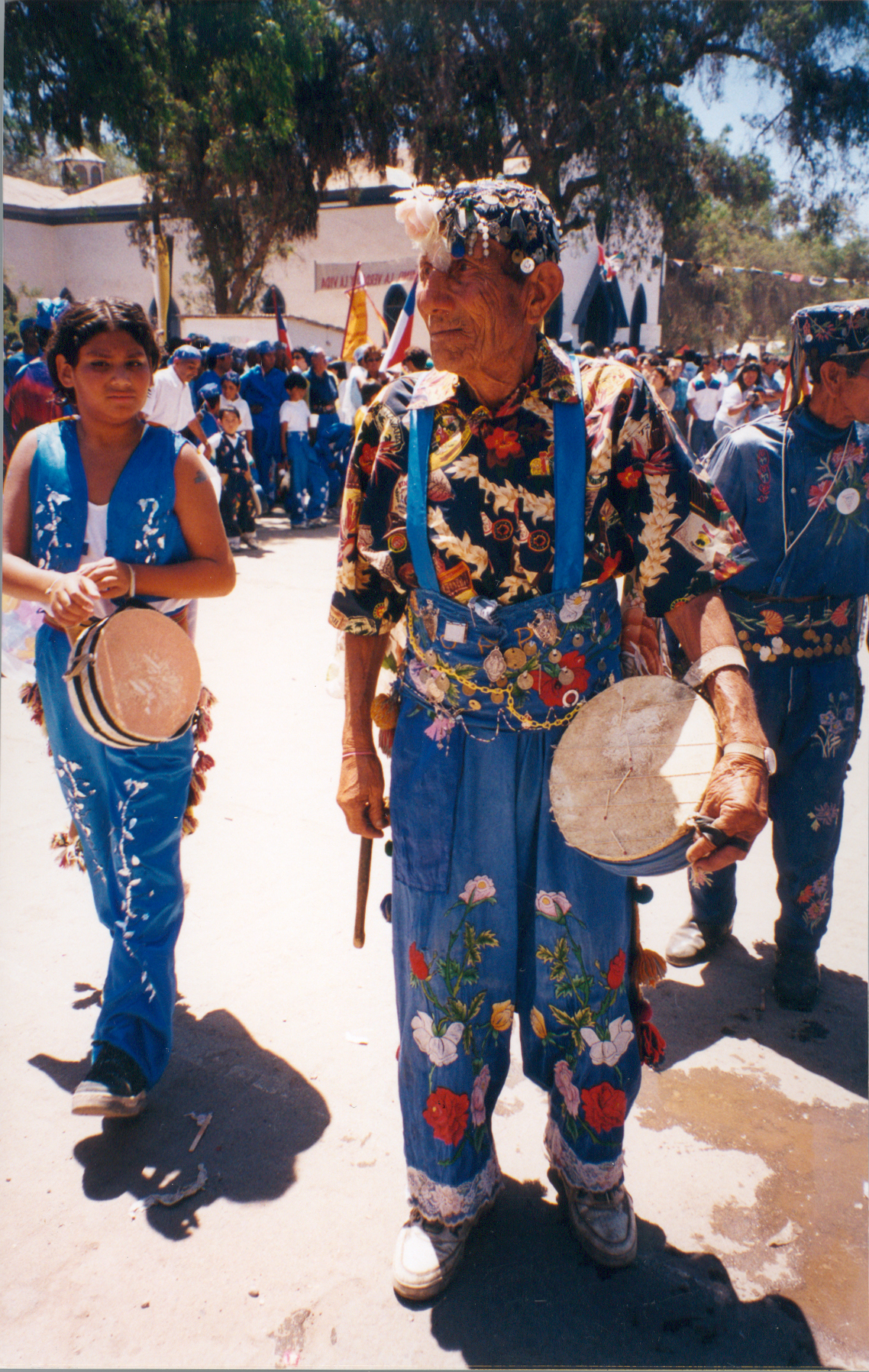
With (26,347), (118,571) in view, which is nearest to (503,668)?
(118,571)

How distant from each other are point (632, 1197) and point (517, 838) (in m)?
0.97

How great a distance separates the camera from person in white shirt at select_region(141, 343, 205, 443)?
7754 mm

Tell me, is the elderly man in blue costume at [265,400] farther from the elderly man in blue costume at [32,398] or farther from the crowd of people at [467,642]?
the crowd of people at [467,642]

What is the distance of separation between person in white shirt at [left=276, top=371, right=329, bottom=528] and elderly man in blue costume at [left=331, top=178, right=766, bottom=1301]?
967 cm

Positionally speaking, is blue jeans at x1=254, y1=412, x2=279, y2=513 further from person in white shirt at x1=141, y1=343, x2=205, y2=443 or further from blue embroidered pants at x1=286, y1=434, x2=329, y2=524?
person in white shirt at x1=141, y1=343, x2=205, y2=443

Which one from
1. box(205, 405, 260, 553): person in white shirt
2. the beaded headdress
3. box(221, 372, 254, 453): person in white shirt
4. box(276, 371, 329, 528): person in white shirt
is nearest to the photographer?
the beaded headdress

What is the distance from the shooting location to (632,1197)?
221cm

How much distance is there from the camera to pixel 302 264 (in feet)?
82.6

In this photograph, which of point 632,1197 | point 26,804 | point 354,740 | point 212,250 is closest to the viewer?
point 354,740

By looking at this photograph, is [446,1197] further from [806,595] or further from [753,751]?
[806,595]

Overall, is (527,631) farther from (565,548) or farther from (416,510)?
(416,510)

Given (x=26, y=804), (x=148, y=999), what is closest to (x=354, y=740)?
(x=148, y=999)

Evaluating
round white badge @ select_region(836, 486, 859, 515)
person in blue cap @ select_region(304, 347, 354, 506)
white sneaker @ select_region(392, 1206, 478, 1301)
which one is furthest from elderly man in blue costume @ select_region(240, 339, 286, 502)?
white sneaker @ select_region(392, 1206, 478, 1301)

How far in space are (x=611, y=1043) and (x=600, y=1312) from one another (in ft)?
1.68
